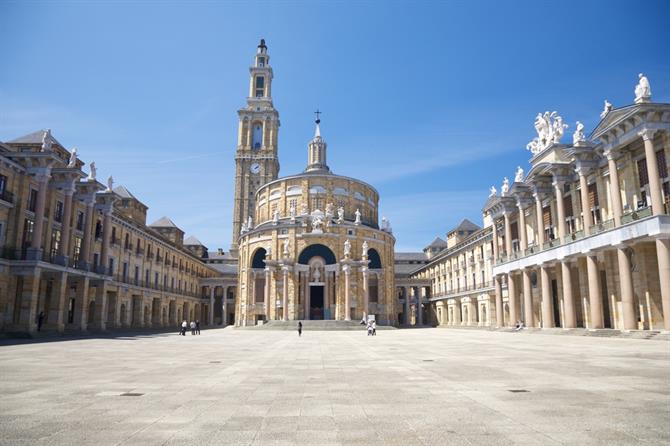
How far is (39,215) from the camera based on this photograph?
3253 cm

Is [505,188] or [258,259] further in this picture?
[258,259]

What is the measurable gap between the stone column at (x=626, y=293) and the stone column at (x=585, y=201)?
379 cm

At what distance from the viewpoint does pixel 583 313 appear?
112 feet

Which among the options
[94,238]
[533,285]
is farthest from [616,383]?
[94,238]

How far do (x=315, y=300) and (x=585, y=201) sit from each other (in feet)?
121

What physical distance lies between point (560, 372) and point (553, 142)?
30.5 m

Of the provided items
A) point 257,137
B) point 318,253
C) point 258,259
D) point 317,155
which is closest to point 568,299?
point 318,253

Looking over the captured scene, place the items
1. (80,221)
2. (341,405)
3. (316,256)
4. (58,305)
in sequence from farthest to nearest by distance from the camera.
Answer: (316,256) → (80,221) → (58,305) → (341,405)

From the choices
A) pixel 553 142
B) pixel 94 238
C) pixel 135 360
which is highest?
pixel 553 142

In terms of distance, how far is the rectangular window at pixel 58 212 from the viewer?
121ft

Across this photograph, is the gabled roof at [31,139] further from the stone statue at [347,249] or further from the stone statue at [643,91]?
the stone statue at [643,91]

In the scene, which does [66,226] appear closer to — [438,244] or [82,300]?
[82,300]

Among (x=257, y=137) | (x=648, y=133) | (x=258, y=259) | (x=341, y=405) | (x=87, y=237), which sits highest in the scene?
(x=257, y=137)

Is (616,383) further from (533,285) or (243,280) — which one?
(243,280)
